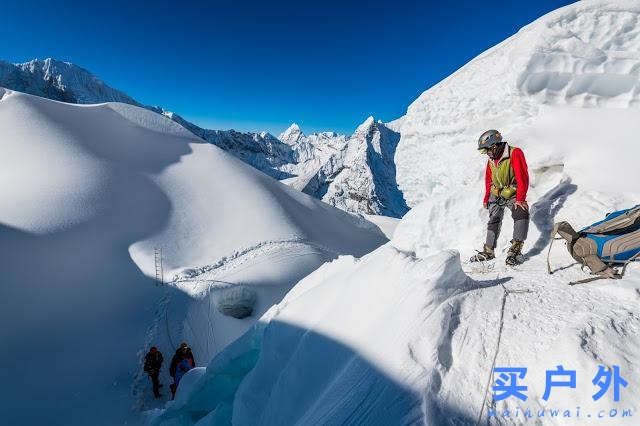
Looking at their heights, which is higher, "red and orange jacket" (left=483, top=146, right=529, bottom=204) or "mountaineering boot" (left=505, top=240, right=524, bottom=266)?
"red and orange jacket" (left=483, top=146, right=529, bottom=204)

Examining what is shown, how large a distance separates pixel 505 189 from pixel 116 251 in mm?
11053

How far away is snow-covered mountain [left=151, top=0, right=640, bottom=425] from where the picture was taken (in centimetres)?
210

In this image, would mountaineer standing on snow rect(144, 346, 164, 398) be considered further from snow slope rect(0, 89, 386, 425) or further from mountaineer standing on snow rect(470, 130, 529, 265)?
mountaineer standing on snow rect(470, 130, 529, 265)

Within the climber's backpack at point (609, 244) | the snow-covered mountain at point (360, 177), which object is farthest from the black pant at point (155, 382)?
the snow-covered mountain at point (360, 177)

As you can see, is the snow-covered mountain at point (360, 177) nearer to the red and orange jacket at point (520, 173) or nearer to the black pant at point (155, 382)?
the black pant at point (155, 382)

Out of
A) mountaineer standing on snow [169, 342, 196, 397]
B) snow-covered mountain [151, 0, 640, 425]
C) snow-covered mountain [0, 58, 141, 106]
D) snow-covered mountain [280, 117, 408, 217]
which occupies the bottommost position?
mountaineer standing on snow [169, 342, 196, 397]

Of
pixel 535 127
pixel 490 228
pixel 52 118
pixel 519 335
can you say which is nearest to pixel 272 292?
pixel 490 228

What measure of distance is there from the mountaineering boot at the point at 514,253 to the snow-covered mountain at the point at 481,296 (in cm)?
16

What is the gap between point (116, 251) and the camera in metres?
10.7

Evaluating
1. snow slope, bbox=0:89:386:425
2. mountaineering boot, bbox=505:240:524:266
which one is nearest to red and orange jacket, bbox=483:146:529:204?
mountaineering boot, bbox=505:240:524:266

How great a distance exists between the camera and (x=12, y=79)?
3278 inches

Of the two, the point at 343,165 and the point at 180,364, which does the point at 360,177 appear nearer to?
the point at 343,165

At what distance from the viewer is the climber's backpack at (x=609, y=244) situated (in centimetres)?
293

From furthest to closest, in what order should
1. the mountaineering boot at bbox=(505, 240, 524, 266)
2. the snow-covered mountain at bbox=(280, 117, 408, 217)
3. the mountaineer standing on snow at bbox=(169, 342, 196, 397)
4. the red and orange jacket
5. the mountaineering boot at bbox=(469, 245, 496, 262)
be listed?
the snow-covered mountain at bbox=(280, 117, 408, 217) < the mountaineer standing on snow at bbox=(169, 342, 196, 397) < the mountaineering boot at bbox=(469, 245, 496, 262) < the red and orange jacket < the mountaineering boot at bbox=(505, 240, 524, 266)
